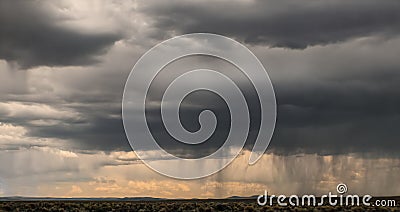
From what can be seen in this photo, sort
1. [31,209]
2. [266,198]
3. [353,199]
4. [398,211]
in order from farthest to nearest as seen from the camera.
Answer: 1. [266,198]
2. [353,199]
3. [31,209]
4. [398,211]

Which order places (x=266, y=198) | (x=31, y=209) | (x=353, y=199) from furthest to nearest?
(x=266, y=198) < (x=353, y=199) < (x=31, y=209)

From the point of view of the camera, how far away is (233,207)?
95188mm

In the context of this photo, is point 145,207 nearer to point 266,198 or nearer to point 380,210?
point 266,198

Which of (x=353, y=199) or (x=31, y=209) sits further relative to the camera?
(x=353, y=199)

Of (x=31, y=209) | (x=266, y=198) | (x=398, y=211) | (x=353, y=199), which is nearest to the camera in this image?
(x=398, y=211)

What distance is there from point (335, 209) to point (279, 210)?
8.32 metres

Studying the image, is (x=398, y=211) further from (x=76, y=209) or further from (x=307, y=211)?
(x=76, y=209)

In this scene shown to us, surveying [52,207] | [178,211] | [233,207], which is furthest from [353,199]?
[52,207]

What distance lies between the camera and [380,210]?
8756 centimetres

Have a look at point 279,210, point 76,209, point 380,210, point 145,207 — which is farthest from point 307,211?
point 76,209

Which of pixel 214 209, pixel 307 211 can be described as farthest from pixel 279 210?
pixel 214 209

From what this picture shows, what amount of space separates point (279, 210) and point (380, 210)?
14.4m

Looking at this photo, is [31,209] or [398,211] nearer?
[398,211]

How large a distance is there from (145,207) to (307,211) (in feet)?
94.5
